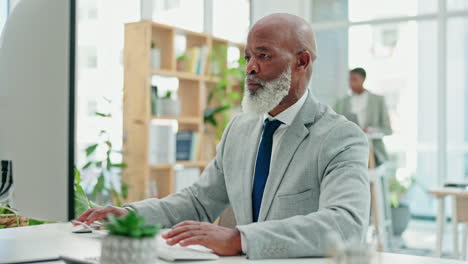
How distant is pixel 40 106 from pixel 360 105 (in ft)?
16.4

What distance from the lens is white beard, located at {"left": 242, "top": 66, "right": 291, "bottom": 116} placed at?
1803 millimetres

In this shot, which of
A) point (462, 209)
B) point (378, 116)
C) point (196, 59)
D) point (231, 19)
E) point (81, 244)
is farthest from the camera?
point (231, 19)

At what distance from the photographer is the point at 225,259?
123 cm

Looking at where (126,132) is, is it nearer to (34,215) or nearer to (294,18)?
(294,18)

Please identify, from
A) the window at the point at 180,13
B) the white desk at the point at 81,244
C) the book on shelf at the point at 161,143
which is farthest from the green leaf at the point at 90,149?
the white desk at the point at 81,244

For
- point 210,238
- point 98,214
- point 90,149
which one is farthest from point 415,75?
point 210,238

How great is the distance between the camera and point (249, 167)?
1749mm

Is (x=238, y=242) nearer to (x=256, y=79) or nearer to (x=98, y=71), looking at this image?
(x=256, y=79)

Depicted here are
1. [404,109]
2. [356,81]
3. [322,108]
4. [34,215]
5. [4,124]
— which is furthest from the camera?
[404,109]

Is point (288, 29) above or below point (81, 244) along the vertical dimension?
above

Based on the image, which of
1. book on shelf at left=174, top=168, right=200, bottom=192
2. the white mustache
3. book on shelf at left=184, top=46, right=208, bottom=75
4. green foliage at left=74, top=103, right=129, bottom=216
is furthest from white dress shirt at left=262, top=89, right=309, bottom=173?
book on shelf at left=184, top=46, right=208, bottom=75

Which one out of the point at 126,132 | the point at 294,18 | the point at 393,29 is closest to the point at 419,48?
the point at 393,29

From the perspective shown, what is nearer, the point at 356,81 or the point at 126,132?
the point at 126,132

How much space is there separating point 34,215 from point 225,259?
0.41m
